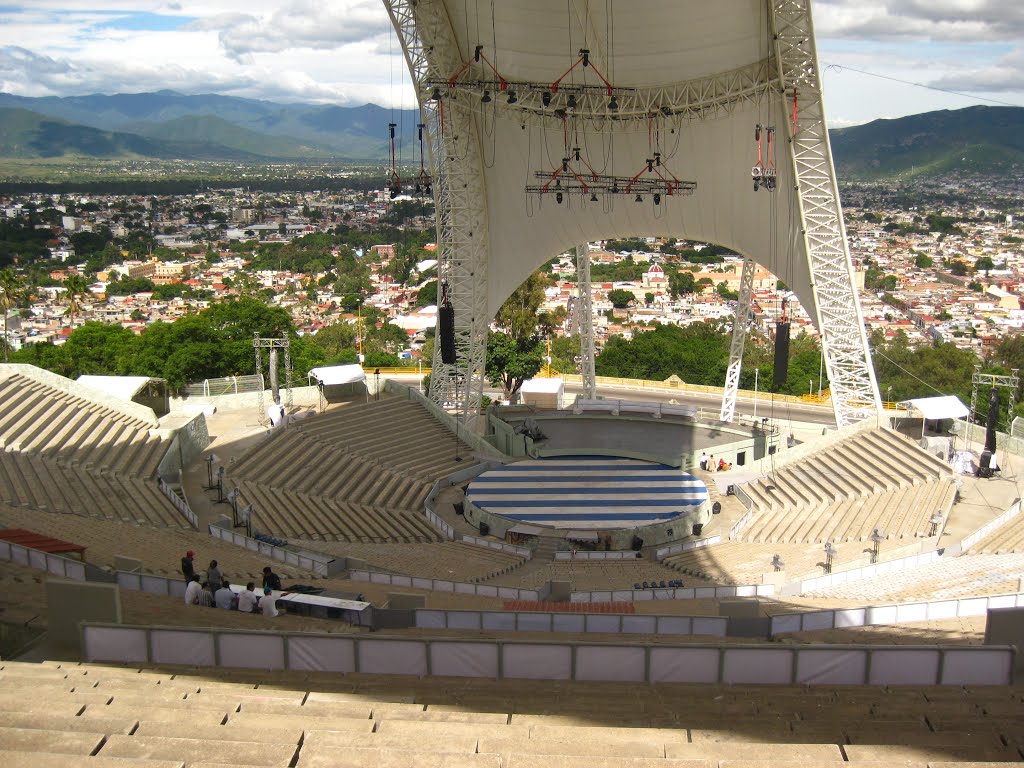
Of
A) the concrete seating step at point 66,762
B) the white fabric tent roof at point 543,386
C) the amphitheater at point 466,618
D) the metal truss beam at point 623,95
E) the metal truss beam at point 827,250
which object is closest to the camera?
the concrete seating step at point 66,762

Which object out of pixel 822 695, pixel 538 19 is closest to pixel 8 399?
pixel 538 19

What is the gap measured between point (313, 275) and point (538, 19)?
9261 centimetres

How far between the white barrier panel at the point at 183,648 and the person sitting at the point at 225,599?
305 centimetres

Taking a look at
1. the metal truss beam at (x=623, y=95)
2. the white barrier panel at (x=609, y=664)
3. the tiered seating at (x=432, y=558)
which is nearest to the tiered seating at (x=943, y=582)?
the white barrier panel at (x=609, y=664)

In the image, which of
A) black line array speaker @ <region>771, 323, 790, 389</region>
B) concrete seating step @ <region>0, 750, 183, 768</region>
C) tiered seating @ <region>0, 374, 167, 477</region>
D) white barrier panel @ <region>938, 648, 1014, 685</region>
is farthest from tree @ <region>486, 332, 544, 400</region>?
concrete seating step @ <region>0, 750, 183, 768</region>

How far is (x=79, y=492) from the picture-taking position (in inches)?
722

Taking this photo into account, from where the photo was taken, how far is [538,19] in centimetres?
2506

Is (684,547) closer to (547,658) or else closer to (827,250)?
(827,250)

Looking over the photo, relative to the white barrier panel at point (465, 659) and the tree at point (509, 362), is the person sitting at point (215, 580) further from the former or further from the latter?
the tree at point (509, 362)

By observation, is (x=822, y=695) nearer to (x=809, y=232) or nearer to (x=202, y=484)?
(x=202, y=484)

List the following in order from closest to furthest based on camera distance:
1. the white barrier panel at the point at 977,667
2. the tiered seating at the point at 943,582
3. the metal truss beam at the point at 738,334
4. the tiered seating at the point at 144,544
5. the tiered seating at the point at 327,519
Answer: the white barrier panel at the point at 977,667
the tiered seating at the point at 943,582
the tiered seating at the point at 144,544
the tiered seating at the point at 327,519
the metal truss beam at the point at 738,334

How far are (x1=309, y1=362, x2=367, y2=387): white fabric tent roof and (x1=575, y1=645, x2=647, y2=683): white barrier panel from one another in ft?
73.7

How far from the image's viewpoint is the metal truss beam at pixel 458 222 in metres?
27.3

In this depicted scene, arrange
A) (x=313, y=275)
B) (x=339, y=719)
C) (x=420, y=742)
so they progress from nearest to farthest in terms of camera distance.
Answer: (x=420, y=742) < (x=339, y=719) < (x=313, y=275)
